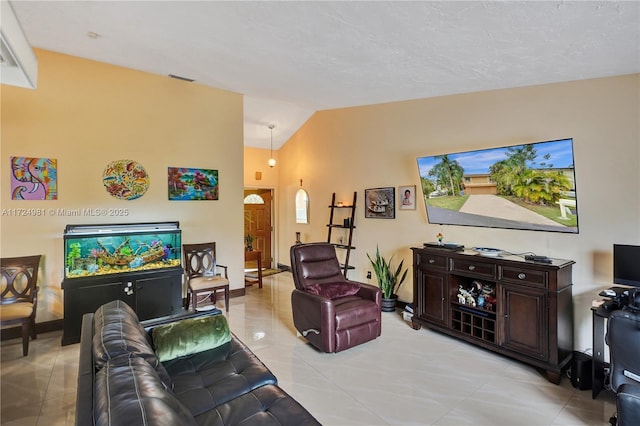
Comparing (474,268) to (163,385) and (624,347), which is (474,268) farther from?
(163,385)

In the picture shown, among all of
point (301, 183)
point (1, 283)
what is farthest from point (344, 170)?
point (1, 283)

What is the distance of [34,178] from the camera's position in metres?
3.57

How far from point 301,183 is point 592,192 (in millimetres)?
4763

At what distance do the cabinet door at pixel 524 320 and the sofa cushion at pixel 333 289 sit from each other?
1490 millimetres

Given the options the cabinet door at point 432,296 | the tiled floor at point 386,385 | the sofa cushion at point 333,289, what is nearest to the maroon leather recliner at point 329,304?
the sofa cushion at point 333,289

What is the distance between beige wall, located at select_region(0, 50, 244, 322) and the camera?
11.6 ft

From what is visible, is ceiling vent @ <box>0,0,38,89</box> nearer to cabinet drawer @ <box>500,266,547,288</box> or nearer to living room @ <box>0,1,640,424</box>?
living room @ <box>0,1,640,424</box>

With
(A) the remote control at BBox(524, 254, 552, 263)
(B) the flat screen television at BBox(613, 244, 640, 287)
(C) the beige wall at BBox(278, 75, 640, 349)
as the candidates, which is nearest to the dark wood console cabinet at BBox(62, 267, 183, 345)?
(C) the beige wall at BBox(278, 75, 640, 349)

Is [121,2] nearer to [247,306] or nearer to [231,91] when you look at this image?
[231,91]

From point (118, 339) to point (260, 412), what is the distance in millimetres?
796

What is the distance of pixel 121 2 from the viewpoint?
2385mm

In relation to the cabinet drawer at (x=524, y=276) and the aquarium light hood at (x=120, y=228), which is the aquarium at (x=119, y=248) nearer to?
the aquarium light hood at (x=120, y=228)

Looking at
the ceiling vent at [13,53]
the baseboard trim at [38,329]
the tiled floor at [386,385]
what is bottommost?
the tiled floor at [386,385]

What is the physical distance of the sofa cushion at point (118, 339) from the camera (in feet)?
4.64
